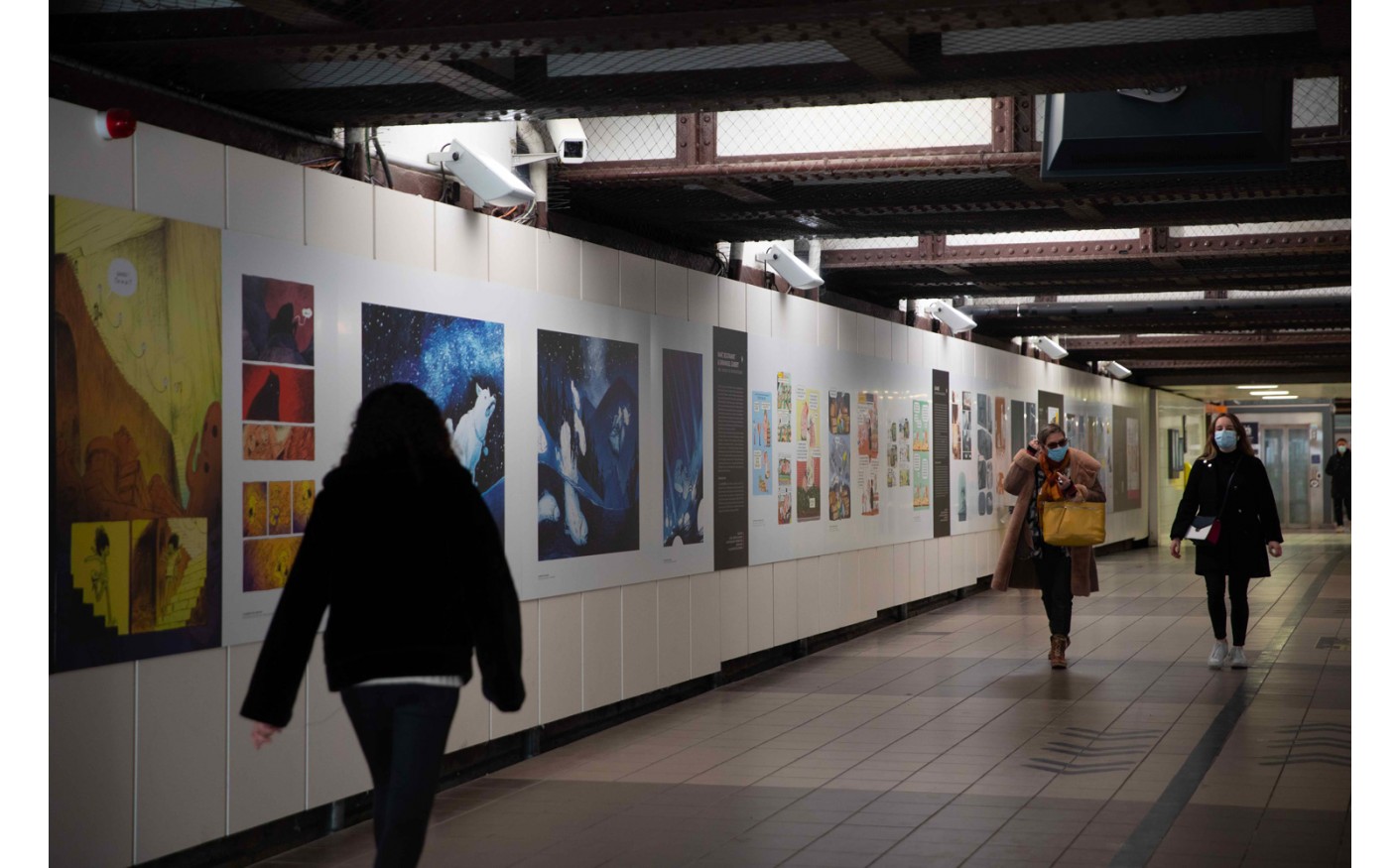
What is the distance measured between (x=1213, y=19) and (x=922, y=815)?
3.25 m

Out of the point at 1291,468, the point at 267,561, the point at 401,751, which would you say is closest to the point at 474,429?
the point at 267,561

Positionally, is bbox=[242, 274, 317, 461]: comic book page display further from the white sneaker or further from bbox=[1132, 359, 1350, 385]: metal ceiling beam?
bbox=[1132, 359, 1350, 385]: metal ceiling beam

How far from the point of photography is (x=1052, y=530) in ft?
35.5

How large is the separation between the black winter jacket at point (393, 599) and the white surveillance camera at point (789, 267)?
7.45 metres

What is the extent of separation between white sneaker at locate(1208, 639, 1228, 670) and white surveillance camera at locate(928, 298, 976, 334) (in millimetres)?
5316

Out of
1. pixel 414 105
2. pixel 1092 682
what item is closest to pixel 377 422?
pixel 414 105

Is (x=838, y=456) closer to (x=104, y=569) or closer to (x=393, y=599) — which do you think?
(x=104, y=569)

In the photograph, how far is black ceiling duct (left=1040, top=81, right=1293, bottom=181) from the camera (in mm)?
6594

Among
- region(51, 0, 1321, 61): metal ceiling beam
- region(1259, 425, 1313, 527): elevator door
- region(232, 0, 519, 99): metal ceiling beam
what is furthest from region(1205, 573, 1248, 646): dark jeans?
region(1259, 425, 1313, 527): elevator door

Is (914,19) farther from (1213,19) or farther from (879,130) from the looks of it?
(879,130)

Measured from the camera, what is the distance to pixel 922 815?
6.48 meters

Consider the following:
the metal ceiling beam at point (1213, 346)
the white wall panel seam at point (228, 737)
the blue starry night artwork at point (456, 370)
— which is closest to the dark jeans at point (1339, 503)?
the metal ceiling beam at point (1213, 346)

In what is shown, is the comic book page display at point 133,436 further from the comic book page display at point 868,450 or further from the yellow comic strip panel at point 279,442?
the comic book page display at point 868,450

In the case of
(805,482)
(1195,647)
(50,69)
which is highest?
(50,69)
